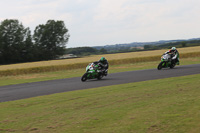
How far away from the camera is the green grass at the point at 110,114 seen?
6.48 metres

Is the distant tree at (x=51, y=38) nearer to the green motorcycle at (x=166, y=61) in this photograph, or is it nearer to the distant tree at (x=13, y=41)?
Answer: the distant tree at (x=13, y=41)

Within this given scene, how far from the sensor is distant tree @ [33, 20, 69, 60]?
8556 centimetres

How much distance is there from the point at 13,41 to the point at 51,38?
13.3m

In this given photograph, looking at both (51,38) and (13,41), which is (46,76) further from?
(51,38)

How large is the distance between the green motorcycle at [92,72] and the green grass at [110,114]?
24.5 feet

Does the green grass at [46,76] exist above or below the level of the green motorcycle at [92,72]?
below

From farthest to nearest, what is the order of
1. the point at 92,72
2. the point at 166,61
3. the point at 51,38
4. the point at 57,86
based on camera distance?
the point at 51,38 → the point at 166,61 → the point at 92,72 → the point at 57,86

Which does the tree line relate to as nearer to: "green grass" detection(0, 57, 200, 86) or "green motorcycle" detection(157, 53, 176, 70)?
"green grass" detection(0, 57, 200, 86)

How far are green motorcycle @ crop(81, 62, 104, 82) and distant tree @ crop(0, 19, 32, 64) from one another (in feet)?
186

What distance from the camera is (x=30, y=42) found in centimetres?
8075

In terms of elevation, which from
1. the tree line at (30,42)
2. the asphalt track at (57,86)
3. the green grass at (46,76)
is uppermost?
the tree line at (30,42)

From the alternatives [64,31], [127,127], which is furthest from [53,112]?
[64,31]

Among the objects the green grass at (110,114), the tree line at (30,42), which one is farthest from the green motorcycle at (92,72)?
the tree line at (30,42)

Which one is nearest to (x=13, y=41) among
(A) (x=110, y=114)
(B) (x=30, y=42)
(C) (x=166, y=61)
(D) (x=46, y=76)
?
(B) (x=30, y=42)
